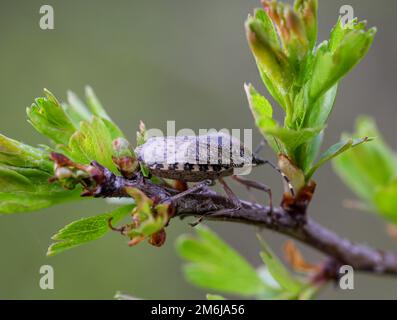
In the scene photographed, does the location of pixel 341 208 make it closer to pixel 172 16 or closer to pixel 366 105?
pixel 366 105

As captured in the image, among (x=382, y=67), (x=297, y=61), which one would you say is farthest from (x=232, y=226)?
(x=297, y=61)

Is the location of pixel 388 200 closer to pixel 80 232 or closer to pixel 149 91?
pixel 80 232

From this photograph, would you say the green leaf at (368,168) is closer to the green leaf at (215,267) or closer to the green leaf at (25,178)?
the green leaf at (215,267)

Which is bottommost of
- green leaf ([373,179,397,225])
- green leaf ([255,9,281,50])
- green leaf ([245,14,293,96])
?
green leaf ([373,179,397,225])

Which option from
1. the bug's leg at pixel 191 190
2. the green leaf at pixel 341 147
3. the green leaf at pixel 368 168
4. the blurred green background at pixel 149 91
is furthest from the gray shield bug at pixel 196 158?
the blurred green background at pixel 149 91

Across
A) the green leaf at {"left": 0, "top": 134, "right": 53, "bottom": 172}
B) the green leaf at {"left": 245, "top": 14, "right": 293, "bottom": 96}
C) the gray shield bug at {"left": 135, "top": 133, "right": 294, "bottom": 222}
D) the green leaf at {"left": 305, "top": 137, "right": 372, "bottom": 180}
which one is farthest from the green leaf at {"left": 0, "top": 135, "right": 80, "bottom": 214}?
the green leaf at {"left": 305, "top": 137, "right": 372, "bottom": 180}

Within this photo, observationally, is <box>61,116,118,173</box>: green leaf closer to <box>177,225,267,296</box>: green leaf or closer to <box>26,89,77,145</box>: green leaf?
<box>26,89,77,145</box>: green leaf

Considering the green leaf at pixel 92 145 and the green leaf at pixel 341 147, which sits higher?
the green leaf at pixel 92 145

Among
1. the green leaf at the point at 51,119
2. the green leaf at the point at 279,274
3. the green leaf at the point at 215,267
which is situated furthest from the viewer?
the green leaf at the point at 215,267
